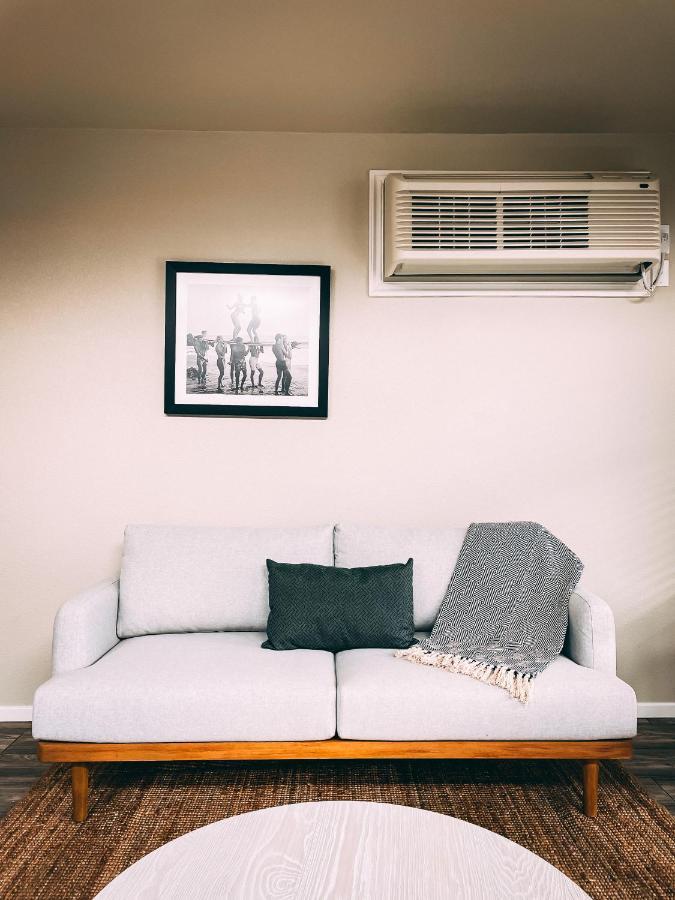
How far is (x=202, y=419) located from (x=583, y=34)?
205 centimetres

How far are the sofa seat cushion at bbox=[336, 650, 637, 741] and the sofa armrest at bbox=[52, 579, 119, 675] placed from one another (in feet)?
2.84

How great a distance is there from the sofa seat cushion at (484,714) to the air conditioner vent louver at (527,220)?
167 cm

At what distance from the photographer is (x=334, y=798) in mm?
2154

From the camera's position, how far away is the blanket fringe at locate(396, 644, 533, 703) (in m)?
2.08

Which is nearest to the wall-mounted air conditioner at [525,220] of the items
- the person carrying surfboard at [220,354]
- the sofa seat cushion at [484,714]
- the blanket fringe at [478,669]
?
the person carrying surfboard at [220,354]

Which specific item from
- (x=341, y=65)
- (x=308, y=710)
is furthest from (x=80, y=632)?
(x=341, y=65)

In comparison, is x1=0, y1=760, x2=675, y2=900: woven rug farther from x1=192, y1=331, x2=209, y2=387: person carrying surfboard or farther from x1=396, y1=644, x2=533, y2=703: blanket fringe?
x1=192, y1=331, x2=209, y2=387: person carrying surfboard

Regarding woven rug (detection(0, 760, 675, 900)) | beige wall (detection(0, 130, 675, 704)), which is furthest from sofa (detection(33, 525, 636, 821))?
beige wall (detection(0, 130, 675, 704))

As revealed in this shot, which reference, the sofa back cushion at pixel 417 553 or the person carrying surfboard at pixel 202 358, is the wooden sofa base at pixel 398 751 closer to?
the sofa back cushion at pixel 417 553

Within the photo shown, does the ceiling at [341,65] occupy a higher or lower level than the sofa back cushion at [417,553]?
higher

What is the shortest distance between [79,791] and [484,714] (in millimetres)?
1254

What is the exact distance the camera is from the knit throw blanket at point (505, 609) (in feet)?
7.29

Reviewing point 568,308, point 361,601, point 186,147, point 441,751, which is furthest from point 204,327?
point 441,751

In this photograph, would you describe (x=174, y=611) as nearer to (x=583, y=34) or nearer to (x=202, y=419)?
(x=202, y=419)
